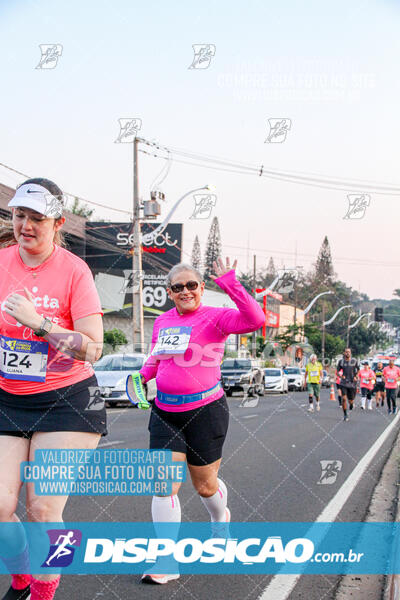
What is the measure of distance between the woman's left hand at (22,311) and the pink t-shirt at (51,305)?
0.56 feet

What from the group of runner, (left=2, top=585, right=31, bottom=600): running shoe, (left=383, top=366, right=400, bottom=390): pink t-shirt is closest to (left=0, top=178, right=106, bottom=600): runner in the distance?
(left=2, top=585, right=31, bottom=600): running shoe

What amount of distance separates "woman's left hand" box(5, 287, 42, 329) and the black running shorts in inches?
55.4

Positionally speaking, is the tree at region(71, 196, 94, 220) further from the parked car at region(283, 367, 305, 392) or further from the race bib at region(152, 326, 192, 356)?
the race bib at region(152, 326, 192, 356)

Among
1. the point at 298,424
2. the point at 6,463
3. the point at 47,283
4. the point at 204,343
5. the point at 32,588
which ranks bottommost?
the point at 298,424

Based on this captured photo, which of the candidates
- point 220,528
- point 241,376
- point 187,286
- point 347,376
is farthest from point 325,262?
point 187,286

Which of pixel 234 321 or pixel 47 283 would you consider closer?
pixel 47 283

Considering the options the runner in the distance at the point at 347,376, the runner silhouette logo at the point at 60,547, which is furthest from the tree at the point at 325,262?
the runner silhouette logo at the point at 60,547

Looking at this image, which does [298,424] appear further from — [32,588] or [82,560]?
[32,588]

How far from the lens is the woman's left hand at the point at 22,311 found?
3.11 meters

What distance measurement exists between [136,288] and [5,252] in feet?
65.1

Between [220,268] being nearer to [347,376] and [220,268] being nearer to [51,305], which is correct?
[51,305]

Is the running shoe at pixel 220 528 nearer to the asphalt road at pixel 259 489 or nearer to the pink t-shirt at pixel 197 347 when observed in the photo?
the asphalt road at pixel 259 489

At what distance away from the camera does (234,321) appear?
13.9 ft

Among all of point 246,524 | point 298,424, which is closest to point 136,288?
point 298,424
